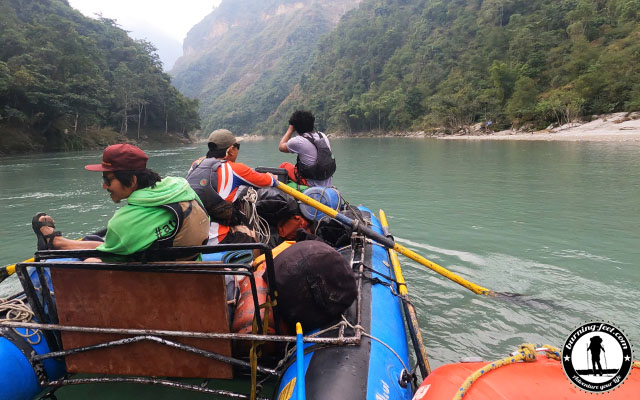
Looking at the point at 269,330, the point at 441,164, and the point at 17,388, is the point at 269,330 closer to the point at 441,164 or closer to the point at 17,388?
the point at 17,388

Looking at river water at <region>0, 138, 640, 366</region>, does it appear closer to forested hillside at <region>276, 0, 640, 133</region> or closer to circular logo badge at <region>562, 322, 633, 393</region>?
circular logo badge at <region>562, 322, 633, 393</region>

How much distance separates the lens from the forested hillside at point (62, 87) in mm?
30531

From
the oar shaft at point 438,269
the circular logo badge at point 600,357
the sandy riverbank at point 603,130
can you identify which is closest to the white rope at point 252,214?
the oar shaft at point 438,269

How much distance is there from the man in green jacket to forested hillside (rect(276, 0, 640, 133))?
37.1 m

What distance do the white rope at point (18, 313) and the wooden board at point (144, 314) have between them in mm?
308

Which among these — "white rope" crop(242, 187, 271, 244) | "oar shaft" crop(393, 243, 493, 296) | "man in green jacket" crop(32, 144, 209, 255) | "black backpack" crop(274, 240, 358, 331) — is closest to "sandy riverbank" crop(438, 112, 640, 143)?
"oar shaft" crop(393, 243, 493, 296)

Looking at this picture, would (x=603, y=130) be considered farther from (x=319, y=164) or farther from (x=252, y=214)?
(x=252, y=214)

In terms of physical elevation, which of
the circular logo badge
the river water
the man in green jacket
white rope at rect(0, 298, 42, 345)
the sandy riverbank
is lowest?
the river water

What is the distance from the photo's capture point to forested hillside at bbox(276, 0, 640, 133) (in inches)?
1321

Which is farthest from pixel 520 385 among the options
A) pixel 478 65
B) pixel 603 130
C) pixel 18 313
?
pixel 478 65

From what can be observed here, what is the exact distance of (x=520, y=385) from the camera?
1384 millimetres

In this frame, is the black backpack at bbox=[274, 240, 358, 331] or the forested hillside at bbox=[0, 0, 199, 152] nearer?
the black backpack at bbox=[274, 240, 358, 331]

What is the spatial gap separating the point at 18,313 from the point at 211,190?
1.61m

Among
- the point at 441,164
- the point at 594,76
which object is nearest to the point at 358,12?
the point at 594,76
